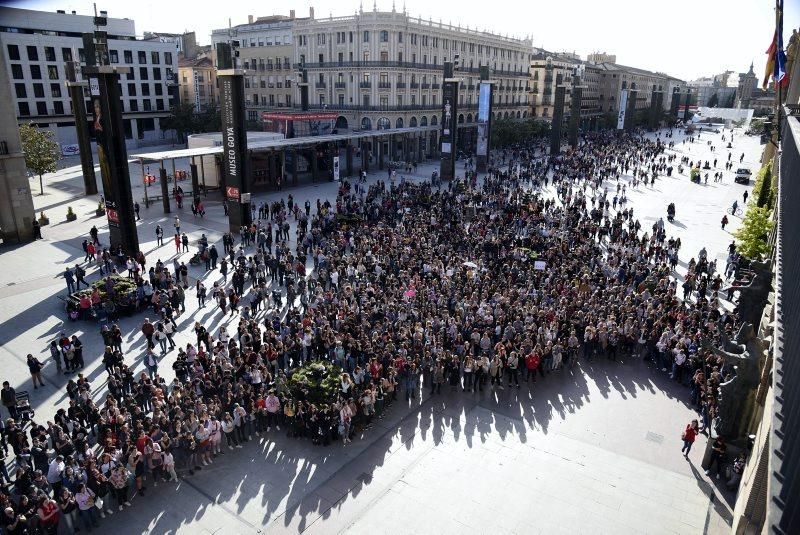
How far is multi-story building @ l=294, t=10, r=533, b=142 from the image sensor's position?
216 feet

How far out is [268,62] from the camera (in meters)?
78.3

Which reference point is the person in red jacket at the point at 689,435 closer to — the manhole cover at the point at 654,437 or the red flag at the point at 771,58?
the manhole cover at the point at 654,437

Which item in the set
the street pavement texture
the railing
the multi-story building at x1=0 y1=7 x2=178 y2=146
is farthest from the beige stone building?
the railing

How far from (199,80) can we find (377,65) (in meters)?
37.3

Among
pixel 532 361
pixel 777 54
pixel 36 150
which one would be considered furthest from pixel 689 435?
pixel 36 150

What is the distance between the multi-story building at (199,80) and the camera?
287 feet

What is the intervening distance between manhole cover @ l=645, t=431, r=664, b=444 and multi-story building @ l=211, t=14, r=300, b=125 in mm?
69679

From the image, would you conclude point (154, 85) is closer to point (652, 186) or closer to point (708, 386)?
point (652, 186)

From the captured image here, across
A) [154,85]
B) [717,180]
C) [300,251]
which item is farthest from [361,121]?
[300,251]

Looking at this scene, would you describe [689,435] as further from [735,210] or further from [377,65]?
[377,65]

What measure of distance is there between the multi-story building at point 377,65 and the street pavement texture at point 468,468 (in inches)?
2079

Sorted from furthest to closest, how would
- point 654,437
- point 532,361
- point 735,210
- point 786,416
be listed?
point 735,210 < point 532,361 < point 654,437 < point 786,416

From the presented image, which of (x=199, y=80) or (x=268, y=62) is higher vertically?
(x=268, y=62)

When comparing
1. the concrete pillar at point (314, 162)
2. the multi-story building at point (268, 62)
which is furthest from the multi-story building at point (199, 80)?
the concrete pillar at point (314, 162)
